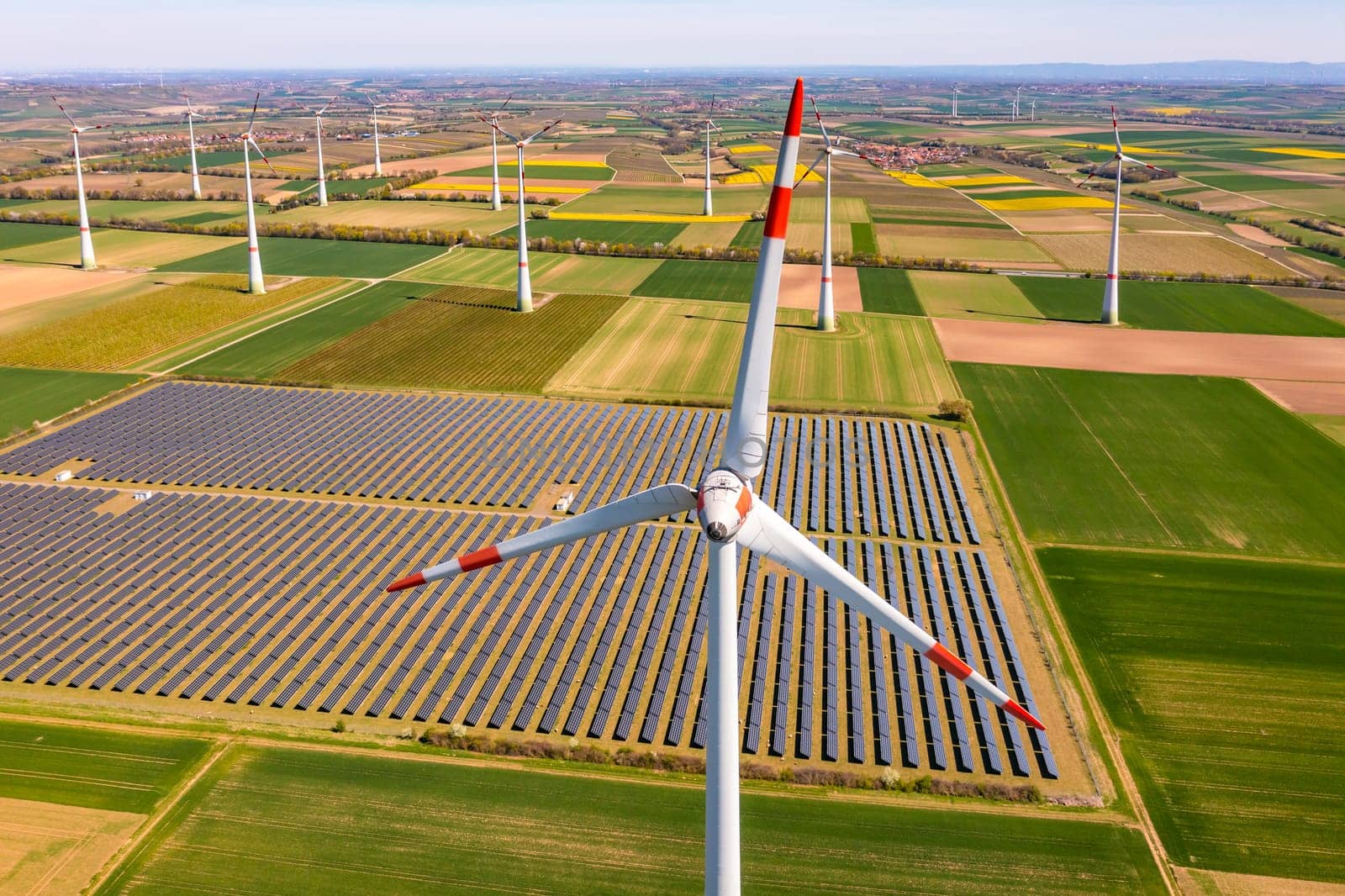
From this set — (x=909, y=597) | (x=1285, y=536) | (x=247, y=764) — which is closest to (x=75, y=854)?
(x=247, y=764)

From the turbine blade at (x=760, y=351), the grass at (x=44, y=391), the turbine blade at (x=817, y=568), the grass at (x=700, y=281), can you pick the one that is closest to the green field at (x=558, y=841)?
the turbine blade at (x=817, y=568)

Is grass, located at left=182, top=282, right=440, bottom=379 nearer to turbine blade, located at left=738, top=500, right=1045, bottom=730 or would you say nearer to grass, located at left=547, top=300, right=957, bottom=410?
grass, located at left=547, top=300, right=957, bottom=410

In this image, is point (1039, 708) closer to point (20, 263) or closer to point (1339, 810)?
point (1339, 810)

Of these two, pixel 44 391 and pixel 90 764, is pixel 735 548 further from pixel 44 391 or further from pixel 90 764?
pixel 44 391

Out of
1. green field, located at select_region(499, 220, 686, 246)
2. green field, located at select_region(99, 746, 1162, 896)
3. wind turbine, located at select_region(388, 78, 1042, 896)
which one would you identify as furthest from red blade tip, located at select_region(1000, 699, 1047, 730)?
green field, located at select_region(499, 220, 686, 246)

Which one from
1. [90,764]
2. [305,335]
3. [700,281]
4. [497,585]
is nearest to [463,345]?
[305,335]
